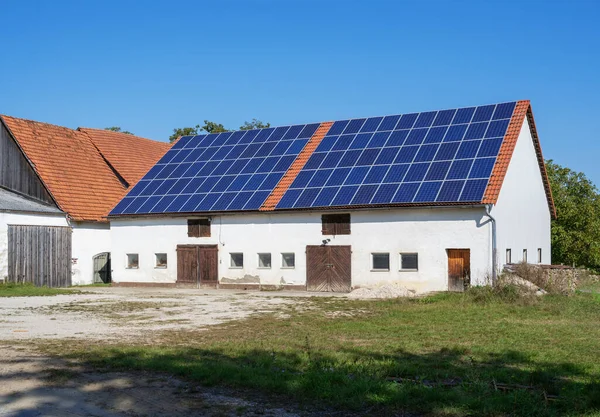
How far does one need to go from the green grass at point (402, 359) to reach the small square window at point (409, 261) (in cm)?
791

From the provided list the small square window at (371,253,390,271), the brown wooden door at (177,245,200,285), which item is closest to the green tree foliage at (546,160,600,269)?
the small square window at (371,253,390,271)

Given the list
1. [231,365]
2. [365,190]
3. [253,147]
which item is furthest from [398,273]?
[231,365]

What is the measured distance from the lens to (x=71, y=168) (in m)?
37.5

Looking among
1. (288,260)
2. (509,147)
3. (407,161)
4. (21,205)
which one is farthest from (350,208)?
(21,205)

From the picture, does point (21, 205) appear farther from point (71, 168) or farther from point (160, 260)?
point (160, 260)

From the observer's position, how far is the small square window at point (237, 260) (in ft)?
→ 102

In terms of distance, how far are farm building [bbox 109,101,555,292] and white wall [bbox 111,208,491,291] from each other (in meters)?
0.05

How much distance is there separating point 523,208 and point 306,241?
9690 millimetres

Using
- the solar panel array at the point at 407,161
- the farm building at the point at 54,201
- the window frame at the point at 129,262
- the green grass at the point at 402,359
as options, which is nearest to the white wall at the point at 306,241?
the window frame at the point at 129,262

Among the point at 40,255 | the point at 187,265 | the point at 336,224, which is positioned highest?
the point at 336,224

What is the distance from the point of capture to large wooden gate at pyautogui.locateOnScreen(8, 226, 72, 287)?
31.0m

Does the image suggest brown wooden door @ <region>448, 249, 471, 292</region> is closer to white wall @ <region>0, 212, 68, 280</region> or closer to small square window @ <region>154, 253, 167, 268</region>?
small square window @ <region>154, 253, 167, 268</region>

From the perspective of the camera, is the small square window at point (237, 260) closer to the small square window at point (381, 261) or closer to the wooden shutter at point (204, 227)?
the wooden shutter at point (204, 227)

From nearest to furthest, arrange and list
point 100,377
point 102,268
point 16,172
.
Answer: point 100,377
point 16,172
point 102,268
